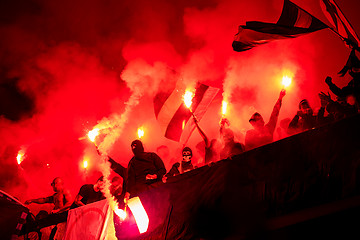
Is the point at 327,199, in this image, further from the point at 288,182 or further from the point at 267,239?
the point at 267,239

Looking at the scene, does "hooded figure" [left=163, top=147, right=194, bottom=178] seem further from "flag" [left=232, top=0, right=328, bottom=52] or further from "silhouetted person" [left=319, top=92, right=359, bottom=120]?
"silhouetted person" [left=319, top=92, right=359, bottom=120]

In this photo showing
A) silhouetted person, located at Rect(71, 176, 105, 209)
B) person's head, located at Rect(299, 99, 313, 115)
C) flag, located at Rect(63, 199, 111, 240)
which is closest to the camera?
person's head, located at Rect(299, 99, 313, 115)

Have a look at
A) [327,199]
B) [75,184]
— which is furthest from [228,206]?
[75,184]

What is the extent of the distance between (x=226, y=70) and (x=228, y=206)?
17.2 ft

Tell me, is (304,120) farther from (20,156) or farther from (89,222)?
(20,156)

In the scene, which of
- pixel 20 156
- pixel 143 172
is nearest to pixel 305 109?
pixel 143 172

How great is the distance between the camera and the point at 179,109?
7.67 metres

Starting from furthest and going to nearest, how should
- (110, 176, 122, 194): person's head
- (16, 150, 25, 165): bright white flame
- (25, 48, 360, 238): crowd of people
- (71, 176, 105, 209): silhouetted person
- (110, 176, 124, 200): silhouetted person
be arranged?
(16, 150, 25, 165): bright white flame
(71, 176, 105, 209): silhouetted person
(110, 176, 122, 194): person's head
(110, 176, 124, 200): silhouetted person
(25, 48, 360, 238): crowd of people

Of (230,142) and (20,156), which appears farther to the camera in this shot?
(20,156)

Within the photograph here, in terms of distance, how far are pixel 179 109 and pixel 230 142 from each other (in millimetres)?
2381

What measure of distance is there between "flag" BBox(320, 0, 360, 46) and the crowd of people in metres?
0.66

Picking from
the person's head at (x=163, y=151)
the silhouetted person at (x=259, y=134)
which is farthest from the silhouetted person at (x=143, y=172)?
the person's head at (x=163, y=151)

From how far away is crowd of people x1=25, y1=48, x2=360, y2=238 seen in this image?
14.2 ft

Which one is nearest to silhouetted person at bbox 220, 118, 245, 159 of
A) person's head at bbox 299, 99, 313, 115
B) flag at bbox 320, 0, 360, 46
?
person's head at bbox 299, 99, 313, 115
